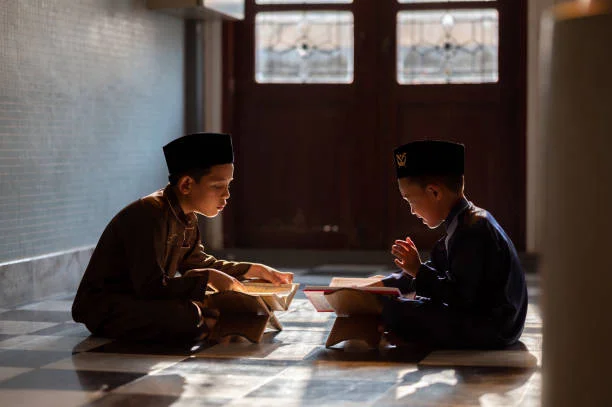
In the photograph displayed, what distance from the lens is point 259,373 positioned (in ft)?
10.5

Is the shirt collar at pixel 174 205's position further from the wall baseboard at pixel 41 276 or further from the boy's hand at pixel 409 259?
the wall baseboard at pixel 41 276

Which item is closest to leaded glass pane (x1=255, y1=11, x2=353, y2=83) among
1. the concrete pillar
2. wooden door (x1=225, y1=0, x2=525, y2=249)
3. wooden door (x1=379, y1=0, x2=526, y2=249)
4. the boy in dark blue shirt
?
wooden door (x1=225, y1=0, x2=525, y2=249)

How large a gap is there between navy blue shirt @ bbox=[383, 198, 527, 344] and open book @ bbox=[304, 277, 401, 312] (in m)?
0.11

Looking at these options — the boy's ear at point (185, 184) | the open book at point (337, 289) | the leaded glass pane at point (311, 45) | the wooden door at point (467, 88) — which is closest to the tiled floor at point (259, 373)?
the open book at point (337, 289)

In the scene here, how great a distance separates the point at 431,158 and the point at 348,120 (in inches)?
134

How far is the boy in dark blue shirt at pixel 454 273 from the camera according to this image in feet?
11.5

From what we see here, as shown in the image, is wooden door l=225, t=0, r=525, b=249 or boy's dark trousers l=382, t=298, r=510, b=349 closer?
boy's dark trousers l=382, t=298, r=510, b=349

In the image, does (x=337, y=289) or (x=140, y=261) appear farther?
(x=140, y=261)

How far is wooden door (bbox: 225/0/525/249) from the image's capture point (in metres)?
6.84

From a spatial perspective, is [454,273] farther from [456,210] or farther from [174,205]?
[174,205]

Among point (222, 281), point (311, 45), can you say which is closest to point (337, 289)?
point (222, 281)

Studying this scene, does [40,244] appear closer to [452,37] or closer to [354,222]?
[354,222]

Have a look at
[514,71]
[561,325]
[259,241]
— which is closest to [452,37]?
[514,71]

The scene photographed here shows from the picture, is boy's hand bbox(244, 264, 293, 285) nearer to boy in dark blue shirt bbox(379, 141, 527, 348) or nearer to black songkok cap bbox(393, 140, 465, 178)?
boy in dark blue shirt bbox(379, 141, 527, 348)
